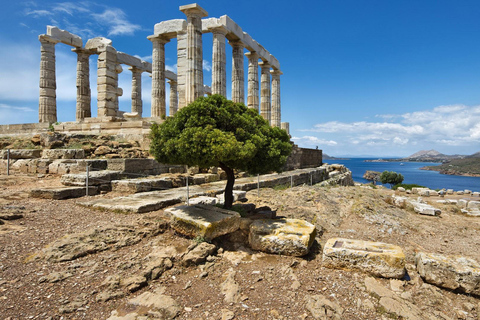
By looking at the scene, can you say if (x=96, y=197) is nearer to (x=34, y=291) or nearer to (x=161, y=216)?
(x=161, y=216)

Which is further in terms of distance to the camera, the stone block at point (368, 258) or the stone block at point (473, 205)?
the stone block at point (473, 205)

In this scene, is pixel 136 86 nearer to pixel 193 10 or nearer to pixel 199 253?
pixel 193 10

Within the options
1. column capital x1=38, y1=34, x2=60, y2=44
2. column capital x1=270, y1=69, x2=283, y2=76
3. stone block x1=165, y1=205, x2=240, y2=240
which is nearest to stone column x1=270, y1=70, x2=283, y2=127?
column capital x1=270, y1=69, x2=283, y2=76

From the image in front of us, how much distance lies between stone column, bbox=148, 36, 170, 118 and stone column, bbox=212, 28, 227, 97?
3738mm

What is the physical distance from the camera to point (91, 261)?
178 inches

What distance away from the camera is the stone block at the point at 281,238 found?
5352 millimetres

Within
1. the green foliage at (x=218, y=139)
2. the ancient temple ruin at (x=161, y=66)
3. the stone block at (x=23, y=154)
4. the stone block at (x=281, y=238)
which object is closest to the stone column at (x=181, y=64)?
the ancient temple ruin at (x=161, y=66)

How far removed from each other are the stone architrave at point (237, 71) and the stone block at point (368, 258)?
1617 cm

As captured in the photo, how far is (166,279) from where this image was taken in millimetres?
4355

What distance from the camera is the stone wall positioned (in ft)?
66.2

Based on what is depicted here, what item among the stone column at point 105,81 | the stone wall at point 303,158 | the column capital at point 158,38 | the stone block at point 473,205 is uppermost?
the column capital at point 158,38

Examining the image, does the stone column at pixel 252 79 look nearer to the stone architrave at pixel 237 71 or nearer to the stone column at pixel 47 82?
the stone architrave at pixel 237 71

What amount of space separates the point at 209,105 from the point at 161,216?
9.44 ft

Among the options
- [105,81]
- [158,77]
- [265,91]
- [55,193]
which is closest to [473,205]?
[265,91]
